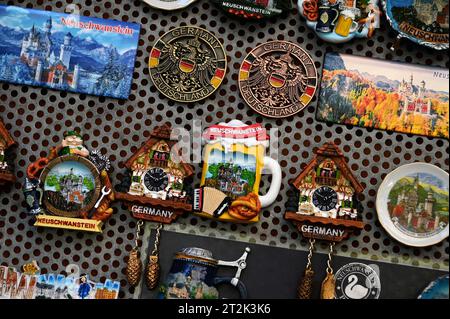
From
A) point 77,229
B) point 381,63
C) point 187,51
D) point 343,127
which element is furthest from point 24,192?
point 381,63

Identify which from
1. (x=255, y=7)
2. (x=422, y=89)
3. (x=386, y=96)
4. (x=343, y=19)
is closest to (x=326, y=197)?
(x=386, y=96)

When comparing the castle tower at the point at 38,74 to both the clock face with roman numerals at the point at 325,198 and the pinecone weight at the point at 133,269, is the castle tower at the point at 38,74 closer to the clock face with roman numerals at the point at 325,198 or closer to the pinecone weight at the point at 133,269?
the pinecone weight at the point at 133,269

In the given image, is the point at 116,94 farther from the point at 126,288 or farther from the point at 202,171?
the point at 126,288

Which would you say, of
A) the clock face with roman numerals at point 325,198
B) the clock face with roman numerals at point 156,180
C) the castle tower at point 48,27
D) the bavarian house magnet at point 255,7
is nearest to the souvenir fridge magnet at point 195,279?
the clock face with roman numerals at point 156,180

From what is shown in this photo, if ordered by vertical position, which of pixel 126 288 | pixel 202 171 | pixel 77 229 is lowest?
pixel 126 288

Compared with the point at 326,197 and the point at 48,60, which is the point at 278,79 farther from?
the point at 48,60

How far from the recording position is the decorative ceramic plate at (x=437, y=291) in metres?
3.11

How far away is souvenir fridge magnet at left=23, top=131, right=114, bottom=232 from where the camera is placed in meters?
3.21

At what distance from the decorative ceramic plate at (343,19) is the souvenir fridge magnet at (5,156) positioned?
1340mm

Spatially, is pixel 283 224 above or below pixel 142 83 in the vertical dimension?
below

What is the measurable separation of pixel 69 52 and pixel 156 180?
67cm

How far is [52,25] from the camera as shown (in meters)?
3.35

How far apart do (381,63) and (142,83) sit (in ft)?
3.27
